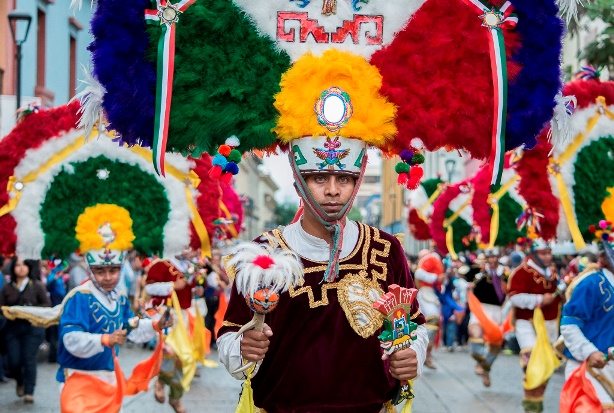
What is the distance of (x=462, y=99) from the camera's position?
4.44m

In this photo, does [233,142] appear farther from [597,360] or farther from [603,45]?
[603,45]

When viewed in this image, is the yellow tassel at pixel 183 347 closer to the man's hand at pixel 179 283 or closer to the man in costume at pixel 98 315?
the man's hand at pixel 179 283

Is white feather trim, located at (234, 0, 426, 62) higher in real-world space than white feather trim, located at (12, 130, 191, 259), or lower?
higher

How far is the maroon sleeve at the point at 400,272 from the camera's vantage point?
4627 mm

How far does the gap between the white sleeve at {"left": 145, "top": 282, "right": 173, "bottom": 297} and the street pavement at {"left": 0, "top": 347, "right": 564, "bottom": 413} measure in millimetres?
1285

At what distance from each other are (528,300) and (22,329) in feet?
19.8

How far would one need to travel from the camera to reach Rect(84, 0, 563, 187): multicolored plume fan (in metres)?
4.35

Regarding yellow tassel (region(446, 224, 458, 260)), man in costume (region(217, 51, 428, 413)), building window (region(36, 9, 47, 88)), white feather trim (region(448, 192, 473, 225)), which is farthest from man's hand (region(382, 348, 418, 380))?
building window (region(36, 9, 47, 88))

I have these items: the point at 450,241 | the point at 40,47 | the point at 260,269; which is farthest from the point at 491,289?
the point at 40,47

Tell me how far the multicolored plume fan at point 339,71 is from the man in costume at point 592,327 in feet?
11.3

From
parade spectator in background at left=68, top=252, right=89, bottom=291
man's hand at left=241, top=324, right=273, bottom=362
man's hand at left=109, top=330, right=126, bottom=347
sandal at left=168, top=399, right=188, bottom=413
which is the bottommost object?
sandal at left=168, top=399, right=188, bottom=413

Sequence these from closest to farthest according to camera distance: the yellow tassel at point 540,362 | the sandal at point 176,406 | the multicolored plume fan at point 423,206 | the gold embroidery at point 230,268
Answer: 1. the gold embroidery at point 230,268
2. the yellow tassel at point 540,362
3. the sandal at point 176,406
4. the multicolored plume fan at point 423,206

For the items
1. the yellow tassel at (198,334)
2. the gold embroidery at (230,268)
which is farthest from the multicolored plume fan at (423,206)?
the gold embroidery at (230,268)

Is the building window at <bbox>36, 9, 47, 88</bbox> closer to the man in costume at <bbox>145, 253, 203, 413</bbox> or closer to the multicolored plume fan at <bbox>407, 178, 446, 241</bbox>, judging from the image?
the multicolored plume fan at <bbox>407, 178, 446, 241</bbox>
